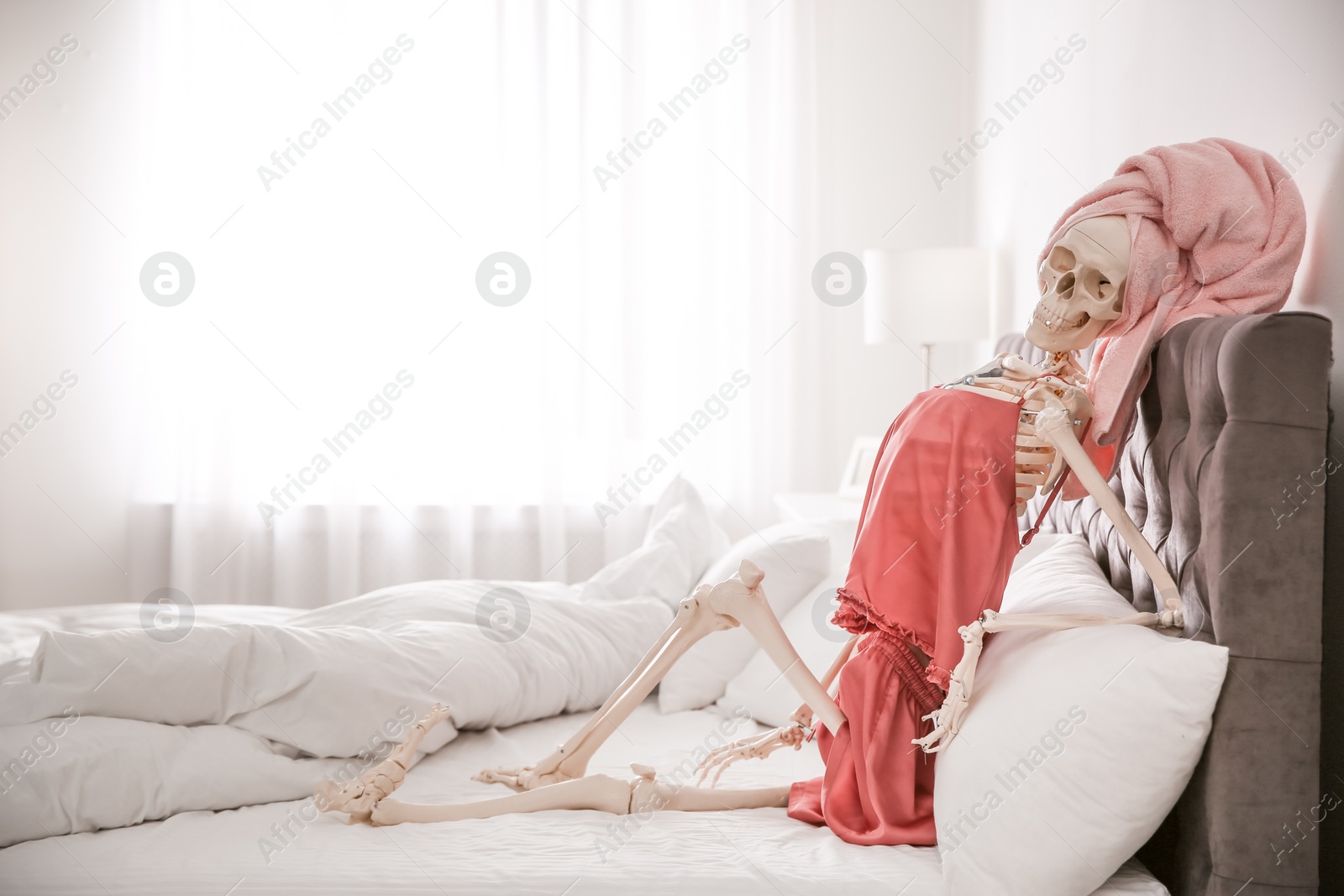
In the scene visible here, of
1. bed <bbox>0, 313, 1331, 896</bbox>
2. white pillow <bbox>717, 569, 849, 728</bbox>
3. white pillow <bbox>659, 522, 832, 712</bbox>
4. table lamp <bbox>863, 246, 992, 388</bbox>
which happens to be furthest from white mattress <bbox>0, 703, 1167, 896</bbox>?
table lamp <bbox>863, 246, 992, 388</bbox>

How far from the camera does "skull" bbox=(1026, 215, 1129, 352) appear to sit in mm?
1149

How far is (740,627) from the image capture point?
1927 millimetres

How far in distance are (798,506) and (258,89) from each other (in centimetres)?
237

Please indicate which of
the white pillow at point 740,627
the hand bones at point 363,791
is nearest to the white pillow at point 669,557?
the white pillow at point 740,627

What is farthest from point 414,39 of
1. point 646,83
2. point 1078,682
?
point 1078,682

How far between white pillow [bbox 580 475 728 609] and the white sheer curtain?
992mm

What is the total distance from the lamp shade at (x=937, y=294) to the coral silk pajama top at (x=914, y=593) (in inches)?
55.8

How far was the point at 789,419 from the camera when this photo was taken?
3367 millimetres

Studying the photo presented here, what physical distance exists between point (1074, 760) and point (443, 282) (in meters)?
2.77

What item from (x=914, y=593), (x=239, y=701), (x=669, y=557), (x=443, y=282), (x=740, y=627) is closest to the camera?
(x=914, y=593)

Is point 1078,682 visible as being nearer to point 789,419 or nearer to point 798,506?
point 798,506

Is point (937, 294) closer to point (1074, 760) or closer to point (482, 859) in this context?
point (1074, 760)

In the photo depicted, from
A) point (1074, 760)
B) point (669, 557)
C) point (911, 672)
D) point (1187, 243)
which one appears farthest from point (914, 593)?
point (669, 557)

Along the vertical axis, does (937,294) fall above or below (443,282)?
below
